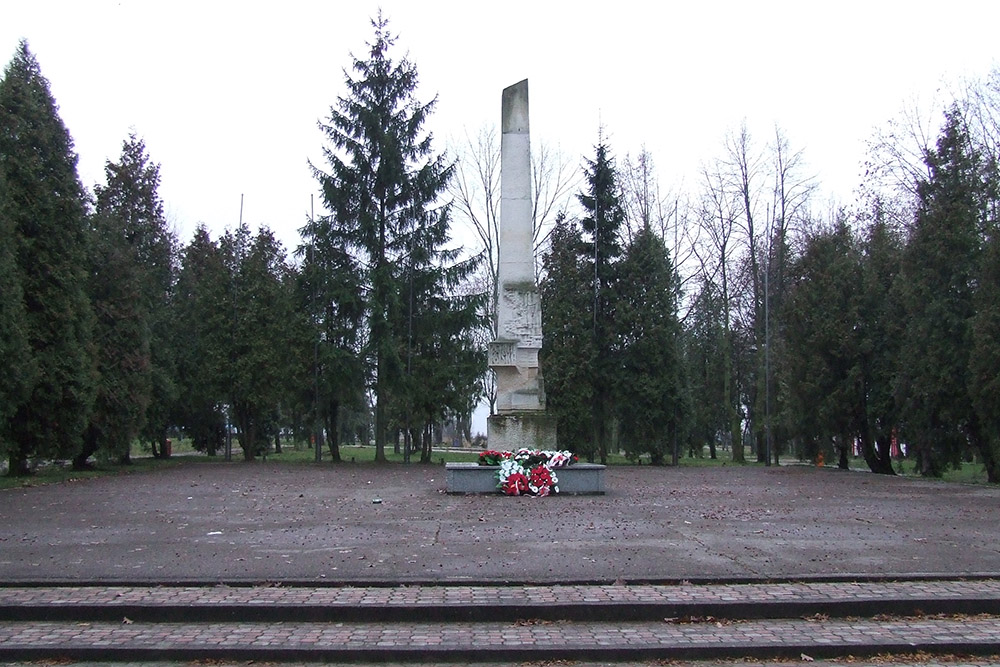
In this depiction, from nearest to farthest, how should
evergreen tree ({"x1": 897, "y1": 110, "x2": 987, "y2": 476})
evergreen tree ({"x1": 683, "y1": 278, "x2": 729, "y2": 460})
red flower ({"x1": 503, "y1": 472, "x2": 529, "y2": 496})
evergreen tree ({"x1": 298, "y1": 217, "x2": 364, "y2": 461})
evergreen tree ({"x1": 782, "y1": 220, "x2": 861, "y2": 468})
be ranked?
red flower ({"x1": 503, "y1": 472, "x2": 529, "y2": 496}), evergreen tree ({"x1": 897, "y1": 110, "x2": 987, "y2": 476}), evergreen tree ({"x1": 782, "y1": 220, "x2": 861, "y2": 468}), evergreen tree ({"x1": 298, "y1": 217, "x2": 364, "y2": 461}), evergreen tree ({"x1": 683, "y1": 278, "x2": 729, "y2": 460})

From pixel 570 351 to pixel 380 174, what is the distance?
9.47 meters

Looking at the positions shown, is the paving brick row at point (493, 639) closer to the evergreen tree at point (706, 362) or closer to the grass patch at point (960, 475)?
the grass patch at point (960, 475)

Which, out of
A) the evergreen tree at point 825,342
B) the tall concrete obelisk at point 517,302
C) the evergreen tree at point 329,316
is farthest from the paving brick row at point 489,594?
the evergreen tree at point 329,316

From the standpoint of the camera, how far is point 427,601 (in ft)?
23.3

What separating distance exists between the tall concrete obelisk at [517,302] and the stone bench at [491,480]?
1161 millimetres

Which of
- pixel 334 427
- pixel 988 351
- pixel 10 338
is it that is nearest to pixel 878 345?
pixel 988 351

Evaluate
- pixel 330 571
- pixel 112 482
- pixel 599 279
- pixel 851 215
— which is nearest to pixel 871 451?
pixel 851 215

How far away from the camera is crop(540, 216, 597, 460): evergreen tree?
32000mm

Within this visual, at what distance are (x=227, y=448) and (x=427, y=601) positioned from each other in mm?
30820

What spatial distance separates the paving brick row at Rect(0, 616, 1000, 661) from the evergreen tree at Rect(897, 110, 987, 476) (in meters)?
18.2

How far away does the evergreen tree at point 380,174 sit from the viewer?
3150 centimetres

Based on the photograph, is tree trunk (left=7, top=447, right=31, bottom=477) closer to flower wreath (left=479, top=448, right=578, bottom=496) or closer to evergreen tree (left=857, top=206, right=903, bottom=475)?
flower wreath (left=479, top=448, right=578, bottom=496)

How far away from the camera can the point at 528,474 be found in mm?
15906

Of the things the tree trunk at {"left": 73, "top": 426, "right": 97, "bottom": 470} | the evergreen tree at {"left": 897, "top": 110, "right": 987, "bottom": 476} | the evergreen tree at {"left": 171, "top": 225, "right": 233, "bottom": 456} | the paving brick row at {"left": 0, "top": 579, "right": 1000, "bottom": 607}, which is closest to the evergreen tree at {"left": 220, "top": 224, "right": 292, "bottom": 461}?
the evergreen tree at {"left": 171, "top": 225, "right": 233, "bottom": 456}
